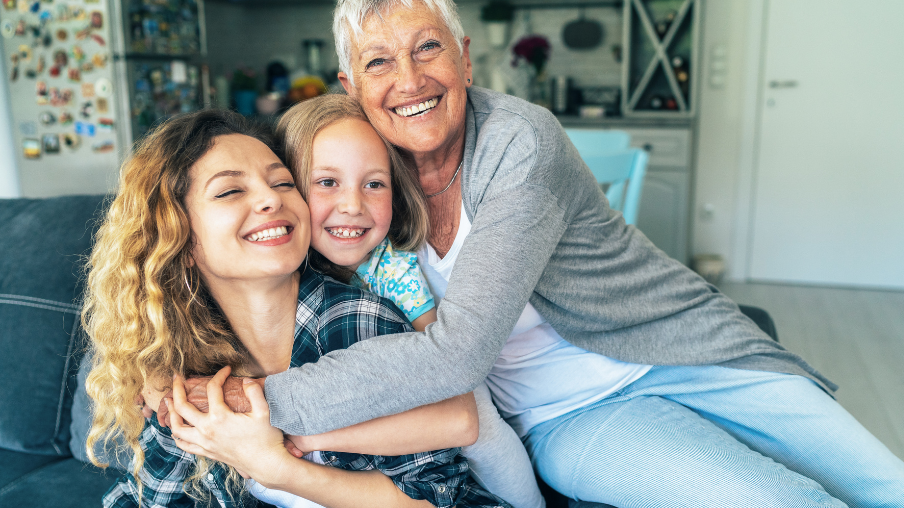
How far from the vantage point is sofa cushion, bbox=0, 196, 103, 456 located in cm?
158

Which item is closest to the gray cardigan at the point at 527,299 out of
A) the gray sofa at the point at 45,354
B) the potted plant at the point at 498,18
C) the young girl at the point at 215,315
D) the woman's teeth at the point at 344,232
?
the young girl at the point at 215,315

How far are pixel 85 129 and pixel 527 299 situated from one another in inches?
132

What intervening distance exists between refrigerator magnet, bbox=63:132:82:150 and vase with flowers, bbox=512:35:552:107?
2677 mm

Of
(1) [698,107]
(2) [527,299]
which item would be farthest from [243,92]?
(2) [527,299]

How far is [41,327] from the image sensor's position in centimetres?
160

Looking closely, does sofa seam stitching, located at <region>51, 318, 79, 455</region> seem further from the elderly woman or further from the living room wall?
the living room wall

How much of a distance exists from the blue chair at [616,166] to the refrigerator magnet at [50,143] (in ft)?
8.99

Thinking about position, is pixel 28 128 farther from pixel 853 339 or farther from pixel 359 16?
pixel 853 339

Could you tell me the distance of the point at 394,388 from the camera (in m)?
0.98

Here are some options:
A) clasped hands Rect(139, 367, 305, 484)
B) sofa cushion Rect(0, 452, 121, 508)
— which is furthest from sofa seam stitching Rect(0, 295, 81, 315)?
clasped hands Rect(139, 367, 305, 484)

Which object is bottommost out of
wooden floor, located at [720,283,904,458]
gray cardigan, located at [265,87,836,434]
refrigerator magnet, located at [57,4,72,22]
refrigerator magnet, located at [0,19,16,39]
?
wooden floor, located at [720,283,904,458]

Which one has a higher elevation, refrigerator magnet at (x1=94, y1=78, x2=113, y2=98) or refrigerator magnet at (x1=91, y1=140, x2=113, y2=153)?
refrigerator magnet at (x1=94, y1=78, x2=113, y2=98)

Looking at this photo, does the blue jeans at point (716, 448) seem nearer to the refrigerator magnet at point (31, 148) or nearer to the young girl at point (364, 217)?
the young girl at point (364, 217)

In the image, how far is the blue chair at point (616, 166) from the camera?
7.38ft
